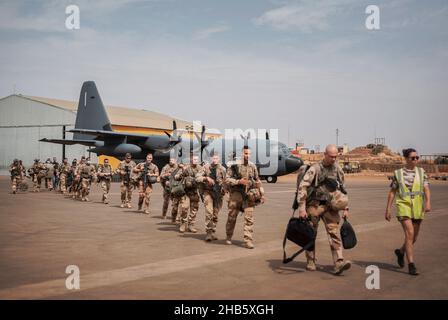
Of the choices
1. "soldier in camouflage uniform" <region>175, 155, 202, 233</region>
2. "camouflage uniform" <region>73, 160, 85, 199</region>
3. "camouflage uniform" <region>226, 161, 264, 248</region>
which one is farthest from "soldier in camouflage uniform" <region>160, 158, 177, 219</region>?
"camouflage uniform" <region>73, 160, 85, 199</region>

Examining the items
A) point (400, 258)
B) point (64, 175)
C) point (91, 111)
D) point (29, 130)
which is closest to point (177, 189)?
point (400, 258)

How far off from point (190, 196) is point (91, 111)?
112ft

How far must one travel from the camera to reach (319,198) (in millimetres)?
7262

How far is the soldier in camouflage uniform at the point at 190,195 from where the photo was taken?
36.8 ft

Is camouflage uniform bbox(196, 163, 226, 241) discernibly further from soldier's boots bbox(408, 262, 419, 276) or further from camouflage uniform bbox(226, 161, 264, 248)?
soldier's boots bbox(408, 262, 419, 276)

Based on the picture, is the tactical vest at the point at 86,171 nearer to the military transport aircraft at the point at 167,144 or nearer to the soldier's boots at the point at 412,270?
the military transport aircraft at the point at 167,144

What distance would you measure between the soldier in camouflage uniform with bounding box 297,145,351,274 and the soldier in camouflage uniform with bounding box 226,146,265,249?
1880 mm

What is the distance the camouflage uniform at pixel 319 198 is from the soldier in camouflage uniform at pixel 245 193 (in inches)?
73.9

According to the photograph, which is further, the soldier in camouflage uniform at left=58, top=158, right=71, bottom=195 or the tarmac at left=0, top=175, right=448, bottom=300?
the soldier in camouflage uniform at left=58, top=158, right=71, bottom=195

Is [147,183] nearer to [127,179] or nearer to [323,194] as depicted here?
[127,179]

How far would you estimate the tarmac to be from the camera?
575cm
